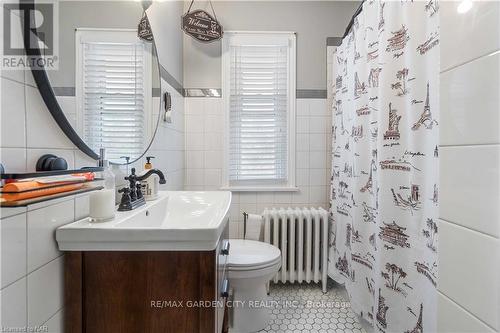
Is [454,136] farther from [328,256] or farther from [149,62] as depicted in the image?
[328,256]

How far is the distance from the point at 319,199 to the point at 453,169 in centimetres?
177

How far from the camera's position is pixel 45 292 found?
24.6 inches

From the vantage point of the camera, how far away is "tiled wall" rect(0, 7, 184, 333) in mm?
532

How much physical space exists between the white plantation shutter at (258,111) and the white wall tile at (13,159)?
169 cm

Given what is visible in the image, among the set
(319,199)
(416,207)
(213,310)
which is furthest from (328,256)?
(213,310)

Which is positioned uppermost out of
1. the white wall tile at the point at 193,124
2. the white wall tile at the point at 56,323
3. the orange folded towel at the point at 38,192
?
the white wall tile at the point at 193,124

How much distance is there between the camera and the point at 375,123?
1418mm

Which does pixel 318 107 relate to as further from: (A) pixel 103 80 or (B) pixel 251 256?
(A) pixel 103 80

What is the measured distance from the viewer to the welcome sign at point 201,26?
6.45 feet

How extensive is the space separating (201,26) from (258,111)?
798 millimetres

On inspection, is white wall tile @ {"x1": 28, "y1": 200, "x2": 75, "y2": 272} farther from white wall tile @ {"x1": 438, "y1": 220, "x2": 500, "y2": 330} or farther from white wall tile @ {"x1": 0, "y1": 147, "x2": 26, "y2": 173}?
white wall tile @ {"x1": 438, "y1": 220, "x2": 500, "y2": 330}

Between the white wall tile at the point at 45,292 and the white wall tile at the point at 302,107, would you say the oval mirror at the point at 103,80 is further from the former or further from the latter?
the white wall tile at the point at 302,107

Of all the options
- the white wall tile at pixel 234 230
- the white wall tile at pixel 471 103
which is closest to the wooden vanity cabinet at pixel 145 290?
the white wall tile at pixel 471 103

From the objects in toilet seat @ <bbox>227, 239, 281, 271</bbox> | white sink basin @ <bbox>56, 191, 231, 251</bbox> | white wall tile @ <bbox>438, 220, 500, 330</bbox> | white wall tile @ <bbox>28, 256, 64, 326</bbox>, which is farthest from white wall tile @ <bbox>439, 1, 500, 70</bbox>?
toilet seat @ <bbox>227, 239, 281, 271</bbox>
